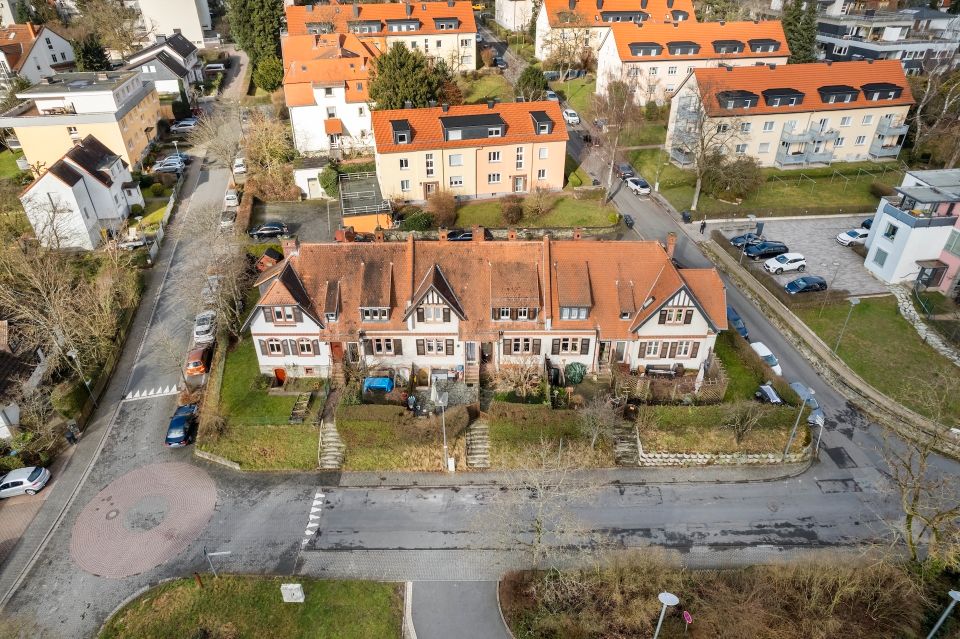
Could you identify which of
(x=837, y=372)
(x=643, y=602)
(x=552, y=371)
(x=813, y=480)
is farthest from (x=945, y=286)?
(x=643, y=602)

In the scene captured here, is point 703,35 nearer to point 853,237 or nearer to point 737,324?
point 853,237

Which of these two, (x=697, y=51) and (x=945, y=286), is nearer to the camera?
(x=945, y=286)

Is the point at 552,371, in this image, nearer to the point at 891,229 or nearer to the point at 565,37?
the point at 891,229

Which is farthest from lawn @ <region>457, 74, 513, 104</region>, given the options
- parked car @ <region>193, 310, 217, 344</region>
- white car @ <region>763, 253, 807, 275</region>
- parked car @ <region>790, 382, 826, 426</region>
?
parked car @ <region>790, 382, 826, 426</region>

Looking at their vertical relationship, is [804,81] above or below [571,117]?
above

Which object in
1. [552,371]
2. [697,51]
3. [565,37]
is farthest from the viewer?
[565,37]

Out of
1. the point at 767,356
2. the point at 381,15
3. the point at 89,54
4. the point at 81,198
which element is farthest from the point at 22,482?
the point at 381,15

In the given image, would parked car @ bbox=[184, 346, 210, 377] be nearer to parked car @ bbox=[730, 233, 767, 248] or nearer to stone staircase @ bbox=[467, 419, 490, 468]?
stone staircase @ bbox=[467, 419, 490, 468]
